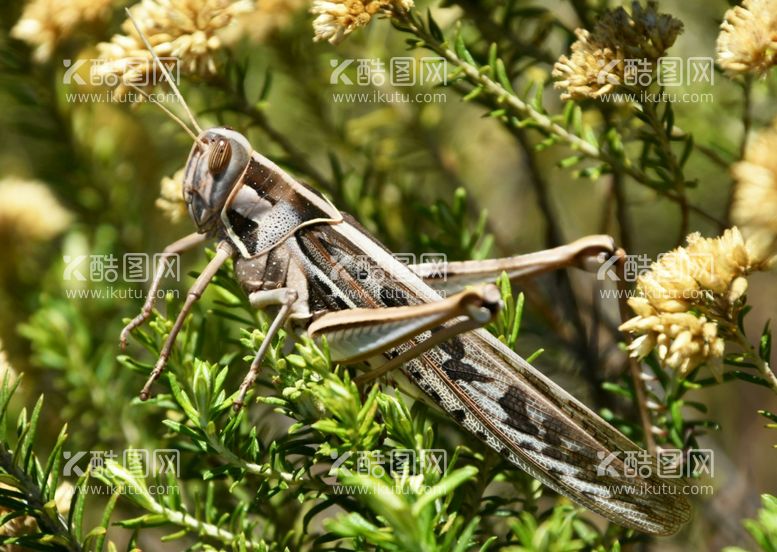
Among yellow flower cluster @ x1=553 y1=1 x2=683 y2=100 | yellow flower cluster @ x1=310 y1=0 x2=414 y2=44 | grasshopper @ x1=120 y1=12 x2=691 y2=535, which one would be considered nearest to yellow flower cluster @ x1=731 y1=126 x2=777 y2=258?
yellow flower cluster @ x1=553 y1=1 x2=683 y2=100

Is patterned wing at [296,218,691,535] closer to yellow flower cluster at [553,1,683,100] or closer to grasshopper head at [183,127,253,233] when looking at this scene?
grasshopper head at [183,127,253,233]

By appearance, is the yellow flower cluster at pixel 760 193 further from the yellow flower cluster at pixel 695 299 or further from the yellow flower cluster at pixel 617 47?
the yellow flower cluster at pixel 617 47

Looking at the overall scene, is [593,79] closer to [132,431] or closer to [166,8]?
[166,8]

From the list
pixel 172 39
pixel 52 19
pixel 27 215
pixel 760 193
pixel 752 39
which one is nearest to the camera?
pixel 760 193

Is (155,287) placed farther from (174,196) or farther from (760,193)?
(760,193)

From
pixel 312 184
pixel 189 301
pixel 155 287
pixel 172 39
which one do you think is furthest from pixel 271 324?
→ pixel 172 39

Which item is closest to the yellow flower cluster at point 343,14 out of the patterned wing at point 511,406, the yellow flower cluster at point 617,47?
the yellow flower cluster at point 617,47
